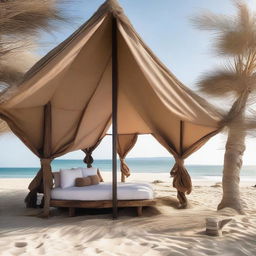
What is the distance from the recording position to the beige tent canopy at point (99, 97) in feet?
13.9

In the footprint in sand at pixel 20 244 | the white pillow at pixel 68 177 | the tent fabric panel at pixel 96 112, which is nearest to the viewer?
the footprint in sand at pixel 20 244

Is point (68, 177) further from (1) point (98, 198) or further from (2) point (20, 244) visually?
(2) point (20, 244)

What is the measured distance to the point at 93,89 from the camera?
5.86 meters

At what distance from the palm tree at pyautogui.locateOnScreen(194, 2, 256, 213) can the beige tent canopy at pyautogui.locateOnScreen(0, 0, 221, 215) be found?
39 centimetres

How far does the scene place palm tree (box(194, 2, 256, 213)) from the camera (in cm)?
484

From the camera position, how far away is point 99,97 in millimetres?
6113

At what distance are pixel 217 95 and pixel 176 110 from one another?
1.14 meters

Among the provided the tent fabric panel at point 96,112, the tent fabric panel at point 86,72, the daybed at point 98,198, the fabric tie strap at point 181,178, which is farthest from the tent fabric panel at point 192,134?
the tent fabric panel at point 86,72

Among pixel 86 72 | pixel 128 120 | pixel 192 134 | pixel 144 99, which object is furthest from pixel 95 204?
pixel 128 120

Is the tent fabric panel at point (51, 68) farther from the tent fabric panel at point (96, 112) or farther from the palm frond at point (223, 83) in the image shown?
the palm frond at point (223, 83)

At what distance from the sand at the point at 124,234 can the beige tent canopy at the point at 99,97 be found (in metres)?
0.64

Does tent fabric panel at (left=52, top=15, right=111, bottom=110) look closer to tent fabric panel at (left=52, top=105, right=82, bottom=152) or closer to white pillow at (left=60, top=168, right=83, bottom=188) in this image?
tent fabric panel at (left=52, top=105, right=82, bottom=152)

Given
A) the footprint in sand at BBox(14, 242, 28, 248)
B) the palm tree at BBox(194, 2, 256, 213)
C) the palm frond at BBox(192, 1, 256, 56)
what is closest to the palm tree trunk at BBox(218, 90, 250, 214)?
the palm tree at BBox(194, 2, 256, 213)

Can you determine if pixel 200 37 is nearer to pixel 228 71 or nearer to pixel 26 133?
pixel 228 71
